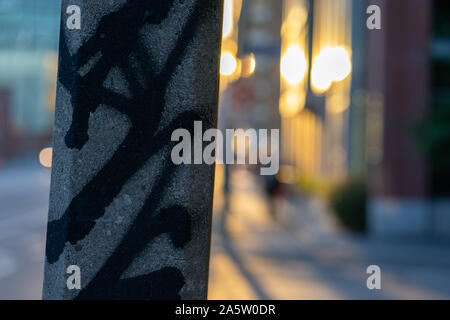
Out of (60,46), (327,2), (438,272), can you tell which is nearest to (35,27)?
(327,2)

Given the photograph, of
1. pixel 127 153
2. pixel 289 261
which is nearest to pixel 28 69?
pixel 289 261

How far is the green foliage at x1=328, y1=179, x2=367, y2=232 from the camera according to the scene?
18491 millimetres

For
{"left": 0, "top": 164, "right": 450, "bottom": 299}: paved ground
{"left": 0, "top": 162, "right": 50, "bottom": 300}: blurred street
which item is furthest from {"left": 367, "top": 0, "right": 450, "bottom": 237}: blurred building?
{"left": 0, "top": 162, "right": 50, "bottom": 300}: blurred street

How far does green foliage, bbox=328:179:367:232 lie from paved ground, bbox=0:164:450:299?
15.8 inches

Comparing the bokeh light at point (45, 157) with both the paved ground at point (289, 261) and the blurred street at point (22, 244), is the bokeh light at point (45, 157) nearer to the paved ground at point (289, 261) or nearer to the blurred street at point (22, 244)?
the blurred street at point (22, 244)

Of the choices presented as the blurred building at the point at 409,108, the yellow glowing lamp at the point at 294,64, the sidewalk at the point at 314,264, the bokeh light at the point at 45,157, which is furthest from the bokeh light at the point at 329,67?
the bokeh light at the point at 45,157

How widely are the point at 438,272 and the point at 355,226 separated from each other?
5832mm

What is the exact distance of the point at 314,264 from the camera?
1370 centimetres

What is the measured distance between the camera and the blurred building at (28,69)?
6269 cm

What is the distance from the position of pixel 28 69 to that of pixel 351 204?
53209 mm

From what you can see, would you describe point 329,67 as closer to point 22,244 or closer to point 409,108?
point 409,108
